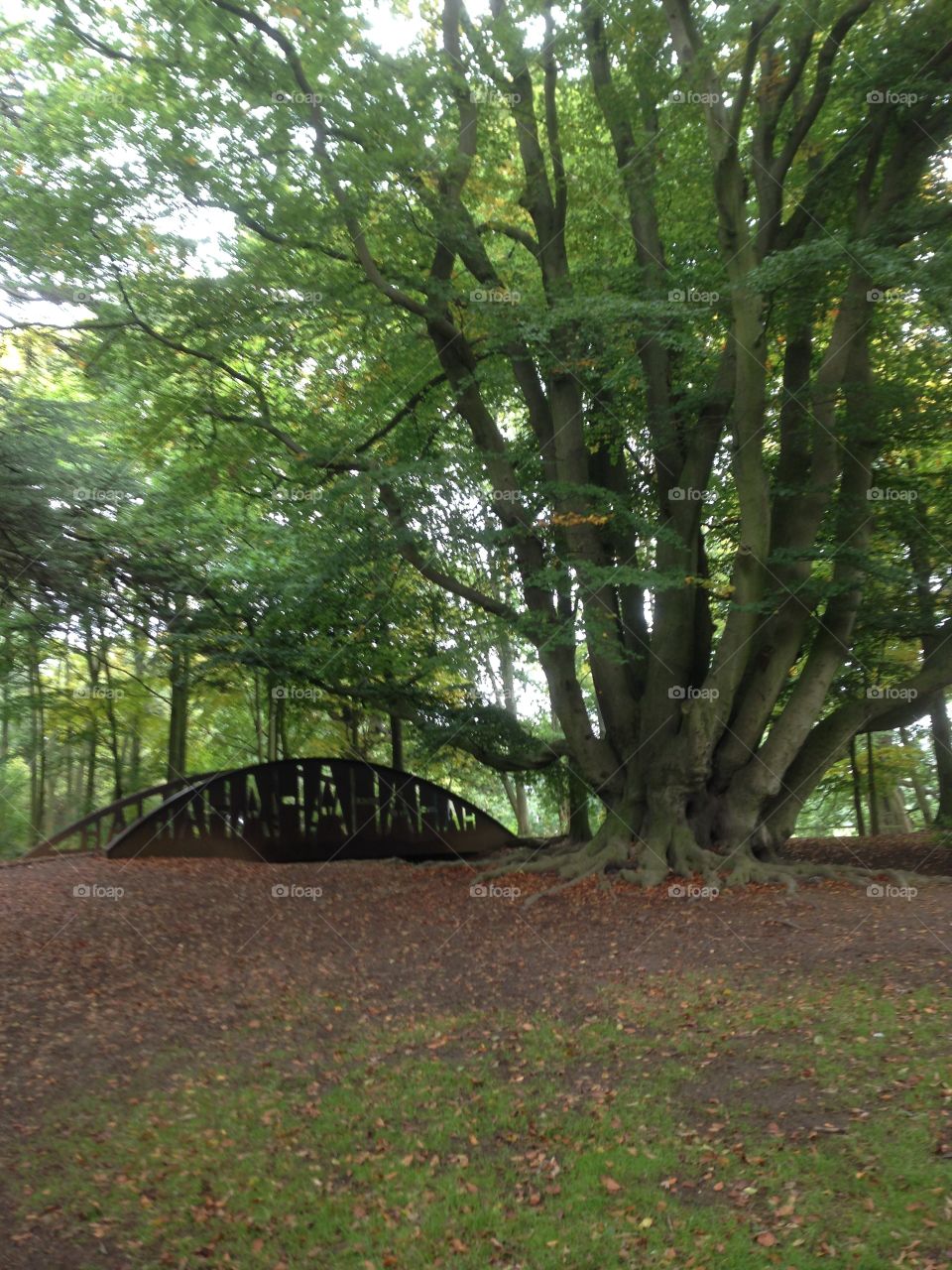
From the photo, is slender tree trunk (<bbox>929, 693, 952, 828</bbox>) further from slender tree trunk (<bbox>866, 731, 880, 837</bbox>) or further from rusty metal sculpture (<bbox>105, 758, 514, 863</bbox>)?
rusty metal sculpture (<bbox>105, 758, 514, 863</bbox>)

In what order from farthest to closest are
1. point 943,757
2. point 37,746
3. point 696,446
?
point 37,746
point 943,757
point 696,446

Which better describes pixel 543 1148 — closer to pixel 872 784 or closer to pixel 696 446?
pixel 696 446

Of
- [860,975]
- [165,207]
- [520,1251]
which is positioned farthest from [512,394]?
[520,1251]

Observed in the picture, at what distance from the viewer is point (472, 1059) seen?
20.8 ft

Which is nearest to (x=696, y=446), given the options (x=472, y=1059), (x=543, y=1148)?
(x=472, y=1059)

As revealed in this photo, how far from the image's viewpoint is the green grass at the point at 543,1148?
427 cm

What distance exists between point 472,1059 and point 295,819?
9110 millimetres

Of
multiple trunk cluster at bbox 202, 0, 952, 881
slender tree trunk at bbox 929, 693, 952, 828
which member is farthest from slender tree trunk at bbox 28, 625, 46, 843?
slender tree trunk at bbox 929, 693, 952, 828

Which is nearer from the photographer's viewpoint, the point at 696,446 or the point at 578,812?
the point at 696,446

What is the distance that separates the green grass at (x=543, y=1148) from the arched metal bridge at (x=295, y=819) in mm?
7890

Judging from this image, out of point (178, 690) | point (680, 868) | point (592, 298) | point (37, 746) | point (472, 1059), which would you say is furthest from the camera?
point (37, 746)

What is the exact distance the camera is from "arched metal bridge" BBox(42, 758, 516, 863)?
1426 centimetres

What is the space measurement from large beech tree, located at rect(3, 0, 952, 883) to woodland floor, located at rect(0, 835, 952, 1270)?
259 cm

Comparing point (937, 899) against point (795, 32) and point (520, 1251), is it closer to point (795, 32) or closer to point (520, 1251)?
point (520, 1251)
